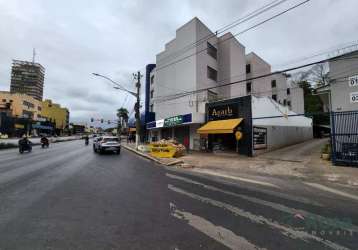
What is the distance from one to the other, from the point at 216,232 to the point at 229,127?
49.4ft

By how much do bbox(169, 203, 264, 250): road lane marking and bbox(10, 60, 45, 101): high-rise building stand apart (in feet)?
455

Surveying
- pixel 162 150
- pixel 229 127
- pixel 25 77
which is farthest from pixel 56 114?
pixel 229 127

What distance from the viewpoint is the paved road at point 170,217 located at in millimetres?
3900

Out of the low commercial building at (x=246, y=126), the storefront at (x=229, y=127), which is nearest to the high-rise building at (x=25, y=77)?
the storefront at (x=229, y=127)

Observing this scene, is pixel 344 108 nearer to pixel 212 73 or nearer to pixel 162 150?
A: pixel 162 150

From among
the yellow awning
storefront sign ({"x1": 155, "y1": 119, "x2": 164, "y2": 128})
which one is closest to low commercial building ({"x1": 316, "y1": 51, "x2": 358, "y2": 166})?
the yellow awning

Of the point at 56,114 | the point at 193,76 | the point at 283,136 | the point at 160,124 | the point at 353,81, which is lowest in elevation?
the point at 283,136

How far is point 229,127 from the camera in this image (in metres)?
18.8

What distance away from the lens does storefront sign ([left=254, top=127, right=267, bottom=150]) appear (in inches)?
Answer: 768

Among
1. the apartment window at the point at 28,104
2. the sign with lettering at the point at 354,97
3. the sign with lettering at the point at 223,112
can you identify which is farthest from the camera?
the apartment window at the point at 28,104

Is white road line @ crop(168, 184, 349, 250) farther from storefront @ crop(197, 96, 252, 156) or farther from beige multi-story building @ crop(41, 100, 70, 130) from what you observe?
beige multi-story building @ crop(41, 100, 70, 130)

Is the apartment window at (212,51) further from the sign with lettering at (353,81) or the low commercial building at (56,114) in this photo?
the low commercial building at (56,114)

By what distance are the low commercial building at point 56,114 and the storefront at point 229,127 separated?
102428mm

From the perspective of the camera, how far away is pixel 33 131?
83375mm
